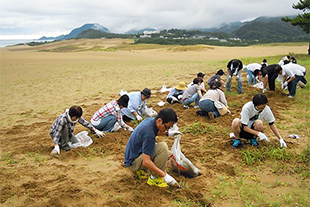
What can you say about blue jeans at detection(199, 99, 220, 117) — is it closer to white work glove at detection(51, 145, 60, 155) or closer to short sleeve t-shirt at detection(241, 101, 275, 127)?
short sleeve t-shirt at detection(241, 101, 275, 127)

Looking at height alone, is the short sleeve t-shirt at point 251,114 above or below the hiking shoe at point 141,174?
above

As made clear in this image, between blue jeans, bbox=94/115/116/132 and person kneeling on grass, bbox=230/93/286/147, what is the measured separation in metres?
2.43

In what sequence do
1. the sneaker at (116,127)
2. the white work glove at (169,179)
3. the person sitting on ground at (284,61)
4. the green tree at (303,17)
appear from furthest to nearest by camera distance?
the green tree at (303,17) → the person sitting on ground at (284,61) → the sneaker at (116,127) → the white work glove at (169,179)

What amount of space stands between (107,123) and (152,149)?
242 cm

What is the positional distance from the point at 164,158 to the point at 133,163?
454 mm

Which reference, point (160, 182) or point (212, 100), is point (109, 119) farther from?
point (212, 100)

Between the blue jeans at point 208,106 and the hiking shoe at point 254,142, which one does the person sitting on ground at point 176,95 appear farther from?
the hiking shoe at point 254,142

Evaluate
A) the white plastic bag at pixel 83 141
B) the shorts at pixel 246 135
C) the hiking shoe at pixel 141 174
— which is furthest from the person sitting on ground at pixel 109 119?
the shorts at pixel 246 135

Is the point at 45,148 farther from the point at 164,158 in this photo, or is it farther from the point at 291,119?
the point at 291,119

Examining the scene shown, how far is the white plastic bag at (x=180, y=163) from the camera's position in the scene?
3264mm

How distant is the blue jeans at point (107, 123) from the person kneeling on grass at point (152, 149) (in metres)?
1.87

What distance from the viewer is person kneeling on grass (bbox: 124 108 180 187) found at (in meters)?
2.74

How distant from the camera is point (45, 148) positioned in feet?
14.6

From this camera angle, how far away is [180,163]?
130 inches
